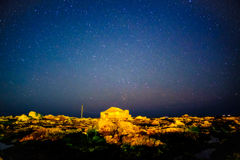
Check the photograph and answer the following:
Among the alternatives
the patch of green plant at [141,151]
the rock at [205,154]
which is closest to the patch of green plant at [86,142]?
the patch of green plant at [141,151]

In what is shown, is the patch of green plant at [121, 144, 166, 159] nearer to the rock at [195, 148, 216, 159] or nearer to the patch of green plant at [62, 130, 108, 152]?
the patch of green plant at [62, 130, 108, 152]

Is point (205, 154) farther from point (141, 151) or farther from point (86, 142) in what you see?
point (86, 142)

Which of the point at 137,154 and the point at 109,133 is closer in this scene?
the point at 137,154

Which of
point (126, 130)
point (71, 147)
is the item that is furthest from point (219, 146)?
point (71, 147)

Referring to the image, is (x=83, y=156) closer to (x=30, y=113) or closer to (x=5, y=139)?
(x=5, y=139)

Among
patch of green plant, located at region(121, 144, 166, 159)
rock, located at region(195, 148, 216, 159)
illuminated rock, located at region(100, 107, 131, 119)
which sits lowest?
illuminated rock, located at region(100, 107, 131, 119)

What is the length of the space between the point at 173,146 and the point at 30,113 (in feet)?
107

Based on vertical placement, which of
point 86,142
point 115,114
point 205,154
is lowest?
point 115,114

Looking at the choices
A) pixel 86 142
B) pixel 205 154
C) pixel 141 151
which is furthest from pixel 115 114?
pixel 205 154

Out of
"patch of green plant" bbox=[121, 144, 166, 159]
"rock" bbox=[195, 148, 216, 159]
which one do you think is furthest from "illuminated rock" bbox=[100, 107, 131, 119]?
"rock" bbox=[195, 148, 216, 159]

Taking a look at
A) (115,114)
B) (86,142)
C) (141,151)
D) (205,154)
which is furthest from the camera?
(115,114)

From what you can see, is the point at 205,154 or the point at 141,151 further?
the point at 141,151

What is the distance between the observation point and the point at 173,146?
949 centimetres

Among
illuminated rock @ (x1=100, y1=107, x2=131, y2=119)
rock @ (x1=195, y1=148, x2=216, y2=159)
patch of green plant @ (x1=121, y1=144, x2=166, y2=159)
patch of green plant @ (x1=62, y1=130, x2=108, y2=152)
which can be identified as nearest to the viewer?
rock @ (x1=195, y1=148, x2=216, y2=159)
